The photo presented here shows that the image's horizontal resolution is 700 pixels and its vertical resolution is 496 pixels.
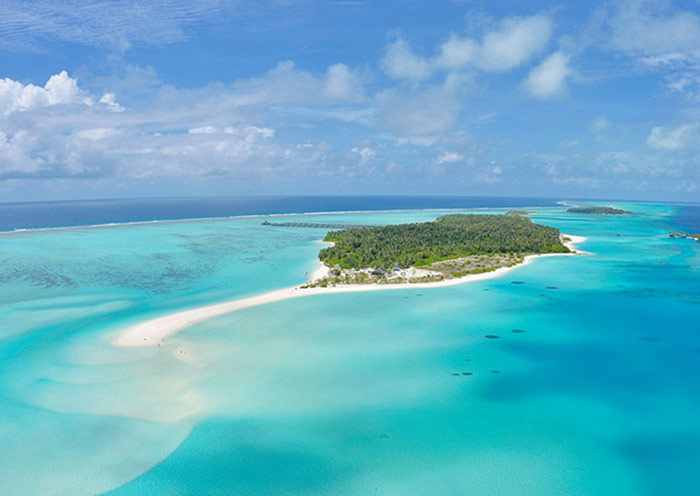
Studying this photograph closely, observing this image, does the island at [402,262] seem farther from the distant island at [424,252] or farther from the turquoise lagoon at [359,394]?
the turquoise lagoon at [359,394]

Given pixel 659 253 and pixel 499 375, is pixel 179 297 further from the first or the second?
pixel 659 253

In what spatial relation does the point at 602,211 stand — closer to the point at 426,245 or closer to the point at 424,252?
the point at 426,245

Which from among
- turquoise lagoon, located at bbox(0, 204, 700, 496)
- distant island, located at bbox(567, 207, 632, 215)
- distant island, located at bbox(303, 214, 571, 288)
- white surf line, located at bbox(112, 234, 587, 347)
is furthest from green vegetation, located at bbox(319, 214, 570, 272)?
distant island, located at bbox(567, 207, 632, 215)

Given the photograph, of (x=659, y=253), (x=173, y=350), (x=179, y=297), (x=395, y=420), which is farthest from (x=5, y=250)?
(x=659, y=253)

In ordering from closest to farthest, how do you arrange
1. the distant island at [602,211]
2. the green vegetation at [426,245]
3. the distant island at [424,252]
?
1. the distant island at [424,252]
2. the green vegetation at [426,245]
3. the distant island at [602,211]

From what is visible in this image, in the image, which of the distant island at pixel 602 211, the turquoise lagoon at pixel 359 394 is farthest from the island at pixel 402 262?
the distant island at pixel 602 211
